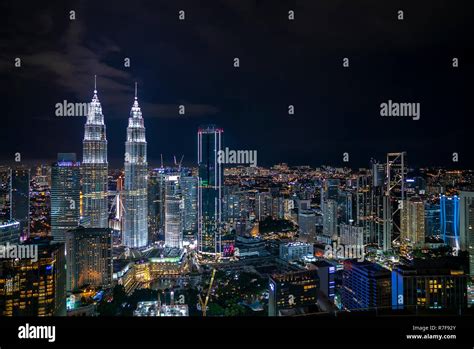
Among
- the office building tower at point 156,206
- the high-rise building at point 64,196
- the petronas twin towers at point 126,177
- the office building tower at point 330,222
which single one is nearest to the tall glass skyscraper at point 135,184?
the petronas twin towers at point 126,177

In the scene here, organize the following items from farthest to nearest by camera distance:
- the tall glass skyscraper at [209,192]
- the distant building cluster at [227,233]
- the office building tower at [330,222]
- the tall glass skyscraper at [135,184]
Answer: the office building tower at [330,222] < the tall glass skyscraper at [209,192] < the tall glass skyscraper at [135,184] < the distant building cluster at [227,233]

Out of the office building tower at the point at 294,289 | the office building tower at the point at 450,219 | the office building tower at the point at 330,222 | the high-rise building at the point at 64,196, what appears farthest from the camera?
the office building tower at the point at 330,222

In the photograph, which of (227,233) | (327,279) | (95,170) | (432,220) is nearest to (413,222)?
(432,220)

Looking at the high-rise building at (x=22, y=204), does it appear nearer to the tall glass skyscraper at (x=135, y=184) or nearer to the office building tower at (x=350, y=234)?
the tall glass skyscraper at (x=135, y=184)

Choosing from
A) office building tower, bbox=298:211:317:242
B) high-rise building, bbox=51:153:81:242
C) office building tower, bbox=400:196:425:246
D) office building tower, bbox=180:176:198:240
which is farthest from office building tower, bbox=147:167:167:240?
office building tower, bbox=400:196:425:246

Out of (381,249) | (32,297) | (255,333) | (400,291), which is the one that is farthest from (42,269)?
(381,249)

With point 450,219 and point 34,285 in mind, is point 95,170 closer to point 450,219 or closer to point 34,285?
point 34,285

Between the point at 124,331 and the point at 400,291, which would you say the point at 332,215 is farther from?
the point at 124,331
